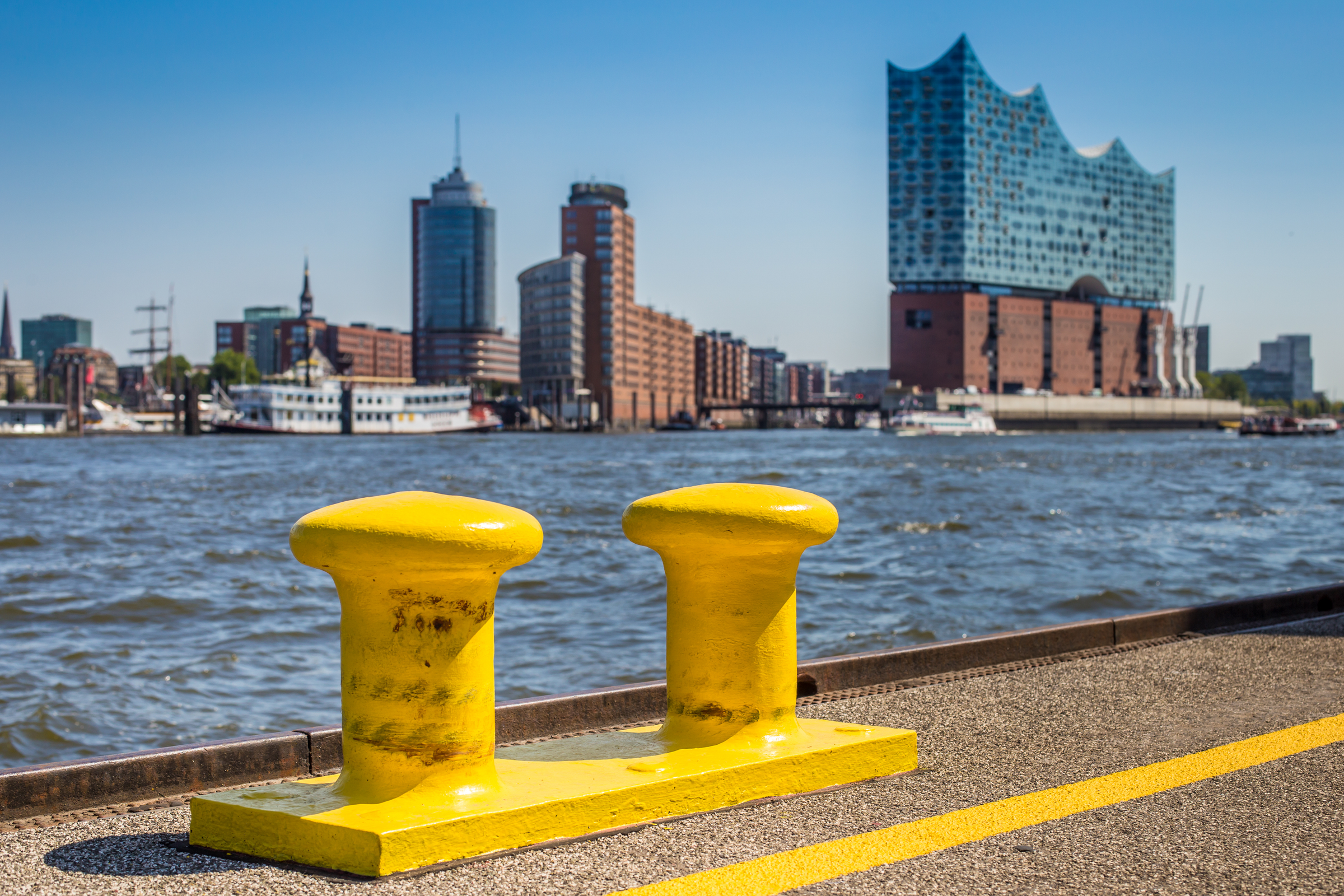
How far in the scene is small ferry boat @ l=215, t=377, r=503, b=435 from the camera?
11050 cm

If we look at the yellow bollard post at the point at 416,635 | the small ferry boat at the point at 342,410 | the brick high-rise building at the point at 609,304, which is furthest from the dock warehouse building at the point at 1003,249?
the yellow bollard post at the point at 416,635

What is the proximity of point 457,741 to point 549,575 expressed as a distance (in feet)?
43.9

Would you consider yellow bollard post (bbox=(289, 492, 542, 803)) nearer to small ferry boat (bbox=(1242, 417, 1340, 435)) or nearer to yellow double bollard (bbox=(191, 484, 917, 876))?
yellow double bollard (bbox=(191, 484, 917, 876))

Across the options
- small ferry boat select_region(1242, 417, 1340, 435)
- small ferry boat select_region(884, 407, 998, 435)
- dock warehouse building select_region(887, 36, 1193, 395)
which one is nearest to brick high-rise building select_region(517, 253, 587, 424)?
dock warehouse building select_region(887, 36, 1193, 395)

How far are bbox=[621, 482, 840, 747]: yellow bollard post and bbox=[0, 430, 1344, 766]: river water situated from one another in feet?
17.9

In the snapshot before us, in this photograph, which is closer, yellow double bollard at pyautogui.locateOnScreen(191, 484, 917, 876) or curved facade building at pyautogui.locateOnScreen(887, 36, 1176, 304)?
yellow double bollard at pyautogui.locateOnScreen(191, 484, 917, 876)

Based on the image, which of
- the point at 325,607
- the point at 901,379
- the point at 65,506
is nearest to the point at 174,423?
the point at 901,379

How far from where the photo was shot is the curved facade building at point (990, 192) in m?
139

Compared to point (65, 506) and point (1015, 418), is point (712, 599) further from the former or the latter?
point (1015, 418)

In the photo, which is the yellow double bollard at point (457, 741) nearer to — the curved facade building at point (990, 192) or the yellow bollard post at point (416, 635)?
the yellow bollard post at point (416, 635)

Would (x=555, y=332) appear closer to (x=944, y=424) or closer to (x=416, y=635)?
(x=944, y=424)

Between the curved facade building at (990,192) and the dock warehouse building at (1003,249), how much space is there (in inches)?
6.3

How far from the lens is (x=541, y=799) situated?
3.18 m

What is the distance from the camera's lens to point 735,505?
3732 mm
